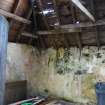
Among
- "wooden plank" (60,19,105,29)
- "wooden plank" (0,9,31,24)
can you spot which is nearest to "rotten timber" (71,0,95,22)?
"wooden plank" (60,19,105,29)

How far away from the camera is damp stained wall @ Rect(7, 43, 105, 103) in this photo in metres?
4.52

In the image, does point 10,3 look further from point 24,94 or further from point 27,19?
point 24,94

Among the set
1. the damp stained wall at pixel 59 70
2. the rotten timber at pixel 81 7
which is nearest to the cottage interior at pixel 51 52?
the damp stained wall at pixel 59 70

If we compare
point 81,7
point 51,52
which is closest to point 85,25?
point 81,7

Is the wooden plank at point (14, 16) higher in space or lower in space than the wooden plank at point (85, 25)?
higher

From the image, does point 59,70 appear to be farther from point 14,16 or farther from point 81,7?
point 81,7

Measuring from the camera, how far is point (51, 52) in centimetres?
522

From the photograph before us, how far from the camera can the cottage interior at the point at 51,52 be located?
13.0ft

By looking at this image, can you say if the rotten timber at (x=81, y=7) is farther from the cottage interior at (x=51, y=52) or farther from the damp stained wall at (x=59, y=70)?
the damp stained wall at (x=59, y=70)

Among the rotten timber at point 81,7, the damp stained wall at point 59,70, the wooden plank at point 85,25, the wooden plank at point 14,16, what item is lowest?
the damp stained wall at point 59,70

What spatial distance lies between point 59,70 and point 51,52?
1.84ft

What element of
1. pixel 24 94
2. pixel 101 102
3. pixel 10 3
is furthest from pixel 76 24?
pixel 24 94

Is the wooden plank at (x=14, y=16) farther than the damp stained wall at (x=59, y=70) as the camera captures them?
No

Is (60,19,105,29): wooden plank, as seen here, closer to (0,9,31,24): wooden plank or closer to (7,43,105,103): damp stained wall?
(7,43,105,103): damp stained wall
